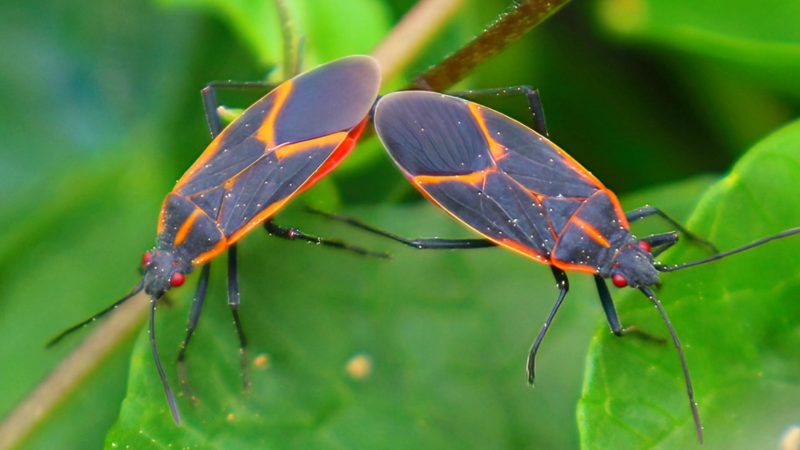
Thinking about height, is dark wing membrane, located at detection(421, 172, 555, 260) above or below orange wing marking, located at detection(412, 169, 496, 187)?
below

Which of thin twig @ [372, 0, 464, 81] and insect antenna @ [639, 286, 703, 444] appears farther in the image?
thin twig @ [372, 0, 464, 81]

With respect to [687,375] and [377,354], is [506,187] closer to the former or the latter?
[377,354]

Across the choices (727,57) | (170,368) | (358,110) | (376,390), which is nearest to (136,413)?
(170,368)

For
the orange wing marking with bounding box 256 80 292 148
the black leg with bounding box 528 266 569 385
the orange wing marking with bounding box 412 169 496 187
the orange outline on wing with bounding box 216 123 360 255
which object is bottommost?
the black leg with bounding box 528 266 569 385

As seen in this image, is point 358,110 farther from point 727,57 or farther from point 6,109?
point 6,109

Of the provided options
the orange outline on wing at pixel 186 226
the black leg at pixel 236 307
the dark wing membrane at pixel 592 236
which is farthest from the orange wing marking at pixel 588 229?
the orange outline on wing at pixel 186 226

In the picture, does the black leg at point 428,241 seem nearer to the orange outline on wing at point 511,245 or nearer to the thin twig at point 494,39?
the orange outline on wing at point 511,245

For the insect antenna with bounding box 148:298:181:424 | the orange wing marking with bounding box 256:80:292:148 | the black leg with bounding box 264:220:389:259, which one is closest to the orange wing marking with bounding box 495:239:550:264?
the black leg with bounding box 264:220:389:259

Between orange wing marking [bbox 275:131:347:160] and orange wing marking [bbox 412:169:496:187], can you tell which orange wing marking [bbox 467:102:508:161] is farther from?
orange wing marking [bbox 275:131:347:160]
